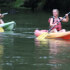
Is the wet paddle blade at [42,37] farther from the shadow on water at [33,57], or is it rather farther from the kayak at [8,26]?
the kayak at [8,26]

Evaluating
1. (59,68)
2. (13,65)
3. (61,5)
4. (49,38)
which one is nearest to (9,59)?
(13,65)

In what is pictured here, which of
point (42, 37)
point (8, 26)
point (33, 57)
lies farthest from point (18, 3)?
point (33, 57)

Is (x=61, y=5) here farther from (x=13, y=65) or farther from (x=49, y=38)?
(x=13, y=65)

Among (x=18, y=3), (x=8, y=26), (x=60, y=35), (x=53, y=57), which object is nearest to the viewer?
(x=53, y=57)

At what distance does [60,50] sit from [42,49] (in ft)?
1.65

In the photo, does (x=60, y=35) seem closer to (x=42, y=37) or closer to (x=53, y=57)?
(x=42, y=37)

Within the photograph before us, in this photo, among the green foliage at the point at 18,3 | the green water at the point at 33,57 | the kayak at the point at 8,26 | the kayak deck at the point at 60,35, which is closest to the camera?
the green water at the point at 33,57

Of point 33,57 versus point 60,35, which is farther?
point 60,35

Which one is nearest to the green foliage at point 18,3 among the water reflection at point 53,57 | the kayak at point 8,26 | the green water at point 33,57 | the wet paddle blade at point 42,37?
the kayak at point 8,26

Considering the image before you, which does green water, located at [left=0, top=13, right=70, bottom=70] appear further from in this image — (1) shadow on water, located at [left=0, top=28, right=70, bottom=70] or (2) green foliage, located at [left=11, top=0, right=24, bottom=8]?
(2) green foliage, located at [left=11, top=0, right=24, bottom=8]

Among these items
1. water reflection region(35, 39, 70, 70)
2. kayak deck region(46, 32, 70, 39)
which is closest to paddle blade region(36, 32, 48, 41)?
kayak deck region(46, 32, 70, 39)

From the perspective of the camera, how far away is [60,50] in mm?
8992

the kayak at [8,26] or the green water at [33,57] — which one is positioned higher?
the kayak at [8,26]

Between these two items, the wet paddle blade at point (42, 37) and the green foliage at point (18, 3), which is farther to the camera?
the green foliage at point (18, 3)
